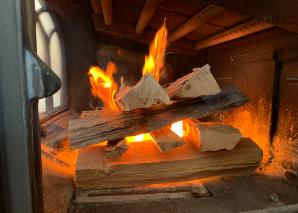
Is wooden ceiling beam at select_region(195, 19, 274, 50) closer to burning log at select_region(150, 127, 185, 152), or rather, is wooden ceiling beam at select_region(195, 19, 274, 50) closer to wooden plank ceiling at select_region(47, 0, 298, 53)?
wooden plank ceiling at select_region(47, 0, 298, 53)

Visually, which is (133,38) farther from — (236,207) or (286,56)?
(236,207)

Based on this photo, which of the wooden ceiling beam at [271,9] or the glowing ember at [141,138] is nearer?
the wooden ceiling beam at [271,9]

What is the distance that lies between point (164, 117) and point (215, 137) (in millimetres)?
238

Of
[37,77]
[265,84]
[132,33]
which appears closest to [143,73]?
[132,33]

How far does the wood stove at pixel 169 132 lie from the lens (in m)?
0.55

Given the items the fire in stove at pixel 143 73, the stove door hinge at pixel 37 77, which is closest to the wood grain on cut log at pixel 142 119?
the fire in stove at pixel 143 73

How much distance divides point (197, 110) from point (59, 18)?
194 centimetres

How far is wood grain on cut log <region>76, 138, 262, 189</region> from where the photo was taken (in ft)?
3.92

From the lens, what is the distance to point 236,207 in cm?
103

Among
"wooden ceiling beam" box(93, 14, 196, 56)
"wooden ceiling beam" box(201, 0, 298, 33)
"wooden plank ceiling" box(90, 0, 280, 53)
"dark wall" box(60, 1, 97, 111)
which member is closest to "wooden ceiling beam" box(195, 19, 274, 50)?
"wooden plank ceiling" box(90, 0, 280, 53)

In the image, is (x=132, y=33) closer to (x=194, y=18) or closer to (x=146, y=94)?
(x=194, y=18)

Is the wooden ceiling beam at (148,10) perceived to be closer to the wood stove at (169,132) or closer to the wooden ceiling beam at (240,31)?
the wood stove at (169,132)

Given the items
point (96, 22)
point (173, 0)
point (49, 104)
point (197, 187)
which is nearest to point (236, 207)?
point (197, 187)

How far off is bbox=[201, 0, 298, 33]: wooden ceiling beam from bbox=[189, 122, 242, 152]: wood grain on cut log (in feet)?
1.60
